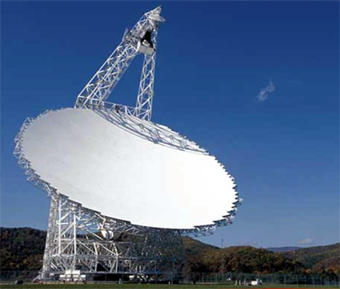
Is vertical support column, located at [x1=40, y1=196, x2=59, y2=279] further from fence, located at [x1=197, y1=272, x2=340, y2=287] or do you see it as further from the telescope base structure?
fence, located at [x1=197, y1=272, x2=340, y2=287]

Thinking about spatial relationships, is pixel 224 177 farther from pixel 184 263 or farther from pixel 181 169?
pixel 184 263

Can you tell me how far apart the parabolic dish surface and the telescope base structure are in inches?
113

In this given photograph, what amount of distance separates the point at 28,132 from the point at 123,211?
34.5ft

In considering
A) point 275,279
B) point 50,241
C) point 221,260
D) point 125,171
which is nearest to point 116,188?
point 125,171

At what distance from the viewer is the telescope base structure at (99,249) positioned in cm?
4566

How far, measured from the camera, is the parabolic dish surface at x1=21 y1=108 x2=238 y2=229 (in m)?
41.2

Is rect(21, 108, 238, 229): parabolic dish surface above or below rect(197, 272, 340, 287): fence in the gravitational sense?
above

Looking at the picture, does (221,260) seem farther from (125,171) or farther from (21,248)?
(125,171)

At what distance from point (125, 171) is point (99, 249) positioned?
7.92m

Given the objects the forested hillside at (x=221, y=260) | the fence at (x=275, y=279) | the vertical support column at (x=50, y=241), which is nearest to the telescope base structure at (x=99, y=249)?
the vertical support column at (x=50, y=241)

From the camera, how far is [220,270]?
9688 centimetres

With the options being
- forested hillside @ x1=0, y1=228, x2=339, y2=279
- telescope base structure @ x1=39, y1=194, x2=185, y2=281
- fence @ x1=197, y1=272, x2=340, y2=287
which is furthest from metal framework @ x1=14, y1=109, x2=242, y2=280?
forested hillside @ x1=0, y1=228, x2=339, y2=279

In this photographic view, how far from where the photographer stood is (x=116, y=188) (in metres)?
43.5

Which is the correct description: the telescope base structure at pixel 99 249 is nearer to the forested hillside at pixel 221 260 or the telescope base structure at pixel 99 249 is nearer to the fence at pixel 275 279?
the fence at pixel 275 279
